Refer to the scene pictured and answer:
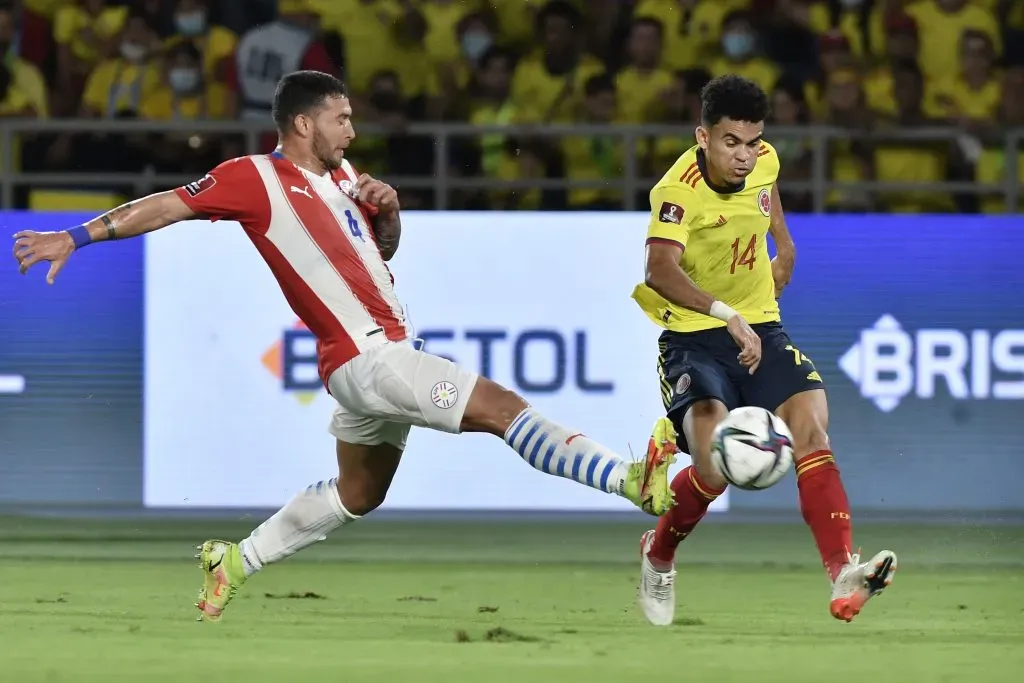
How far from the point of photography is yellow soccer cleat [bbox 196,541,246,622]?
7293 mm

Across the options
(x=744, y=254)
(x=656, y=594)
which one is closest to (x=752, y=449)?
(x=744, y=254)

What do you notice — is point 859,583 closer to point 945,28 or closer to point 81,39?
point 945,28

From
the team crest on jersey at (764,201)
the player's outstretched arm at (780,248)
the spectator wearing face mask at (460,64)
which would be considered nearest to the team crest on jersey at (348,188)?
the team crest on jersey at (764,201)

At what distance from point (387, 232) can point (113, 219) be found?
111cm

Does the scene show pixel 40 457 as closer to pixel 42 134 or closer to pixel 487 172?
pixel 42 134

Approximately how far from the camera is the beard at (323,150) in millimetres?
7137

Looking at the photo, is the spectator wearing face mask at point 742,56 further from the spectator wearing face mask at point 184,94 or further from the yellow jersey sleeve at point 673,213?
the yellow jersey sleeve at point 673,213

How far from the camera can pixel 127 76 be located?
12711 millimetres

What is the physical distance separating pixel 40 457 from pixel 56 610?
3109 mm

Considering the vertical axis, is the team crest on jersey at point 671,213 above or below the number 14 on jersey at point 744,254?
above

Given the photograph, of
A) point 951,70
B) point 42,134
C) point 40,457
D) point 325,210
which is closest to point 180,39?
point 42,134

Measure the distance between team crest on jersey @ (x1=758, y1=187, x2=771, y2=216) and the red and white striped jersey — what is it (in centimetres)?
154

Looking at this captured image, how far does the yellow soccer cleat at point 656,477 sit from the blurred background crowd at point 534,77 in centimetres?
523

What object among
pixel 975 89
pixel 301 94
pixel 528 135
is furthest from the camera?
pixel 975 89
